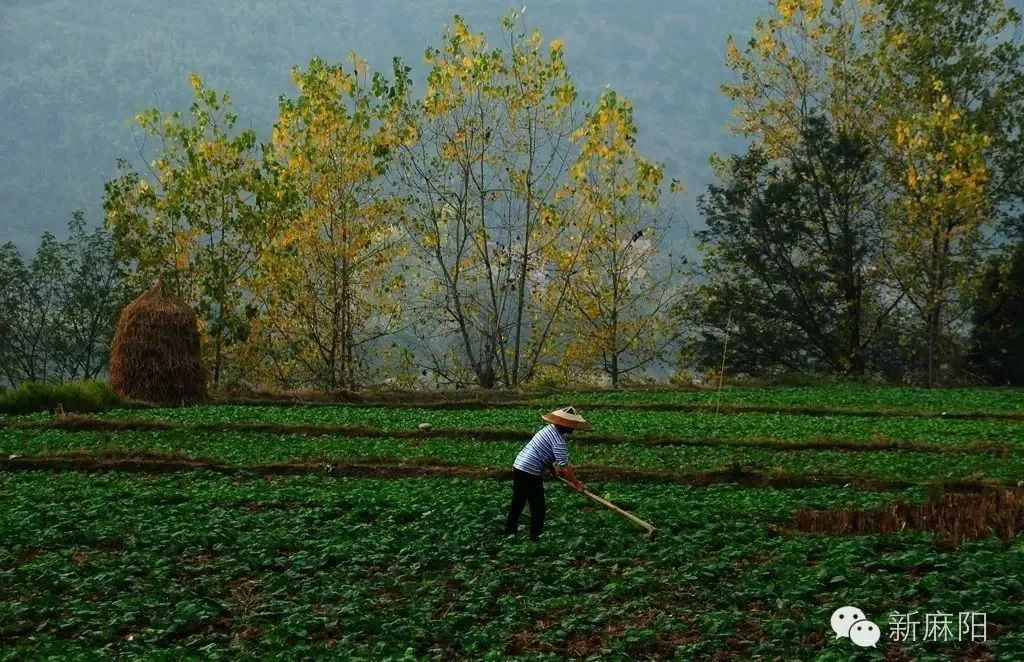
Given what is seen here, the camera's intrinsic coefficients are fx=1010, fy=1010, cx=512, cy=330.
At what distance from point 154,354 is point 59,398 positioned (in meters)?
3.29

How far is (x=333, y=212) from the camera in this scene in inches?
1560

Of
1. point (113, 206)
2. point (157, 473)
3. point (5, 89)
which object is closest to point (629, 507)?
point (157, 473)

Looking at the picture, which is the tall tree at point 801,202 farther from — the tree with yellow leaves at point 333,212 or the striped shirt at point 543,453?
the striped shirt at point 543,453

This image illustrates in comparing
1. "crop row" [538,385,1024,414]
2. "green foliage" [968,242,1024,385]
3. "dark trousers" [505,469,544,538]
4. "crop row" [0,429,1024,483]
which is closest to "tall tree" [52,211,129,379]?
"crop row" [538,385,1024,414]

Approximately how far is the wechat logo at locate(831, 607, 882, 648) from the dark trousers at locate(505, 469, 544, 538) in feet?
14.2

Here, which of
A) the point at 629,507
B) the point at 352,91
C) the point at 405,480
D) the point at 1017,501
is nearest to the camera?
the point at 1017,501

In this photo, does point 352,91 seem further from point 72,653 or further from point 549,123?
point 72,653

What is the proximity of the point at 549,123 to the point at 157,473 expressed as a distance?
24345 mm

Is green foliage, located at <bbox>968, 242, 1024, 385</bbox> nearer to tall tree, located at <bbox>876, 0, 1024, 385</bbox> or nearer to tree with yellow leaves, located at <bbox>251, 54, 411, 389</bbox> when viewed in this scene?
tall tree, located at <bbox>876, 0, 1024, 385</bbox>

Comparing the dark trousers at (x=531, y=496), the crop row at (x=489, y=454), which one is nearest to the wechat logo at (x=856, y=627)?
the dark trousers at (x=531, y=496)

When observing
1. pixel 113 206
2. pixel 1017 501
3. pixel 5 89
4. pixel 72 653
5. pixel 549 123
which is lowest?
pixel 72 653

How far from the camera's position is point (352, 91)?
39.4 metres

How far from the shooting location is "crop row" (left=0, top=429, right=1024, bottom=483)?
1902 cm

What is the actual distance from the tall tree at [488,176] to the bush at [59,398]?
49.7ft
